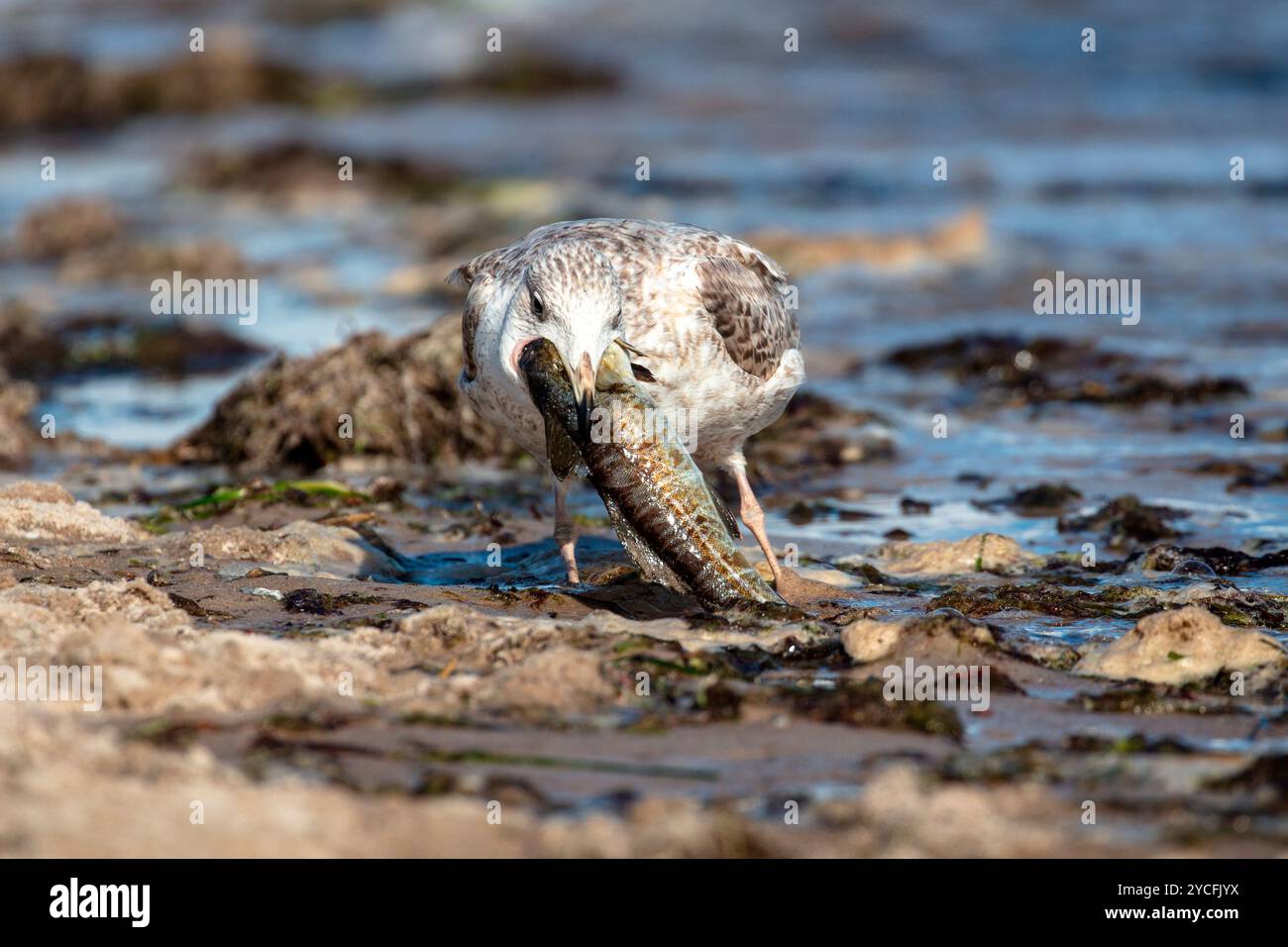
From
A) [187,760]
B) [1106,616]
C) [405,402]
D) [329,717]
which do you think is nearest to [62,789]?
[187,760]

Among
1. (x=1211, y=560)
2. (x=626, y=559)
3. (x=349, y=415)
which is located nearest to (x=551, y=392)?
(x=626, y=559)

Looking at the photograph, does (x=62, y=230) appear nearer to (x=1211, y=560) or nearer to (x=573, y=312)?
(x=573, y=312)

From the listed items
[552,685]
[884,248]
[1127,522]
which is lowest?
[552,685]

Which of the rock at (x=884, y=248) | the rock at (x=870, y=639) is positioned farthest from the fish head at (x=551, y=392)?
the rock at (x=884, y=248)

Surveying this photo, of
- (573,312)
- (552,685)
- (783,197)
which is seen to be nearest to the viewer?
(552,685)

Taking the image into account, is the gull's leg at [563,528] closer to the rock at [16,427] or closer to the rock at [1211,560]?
the rock at [1211,560]
